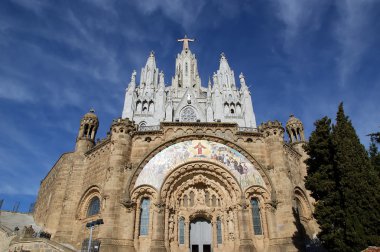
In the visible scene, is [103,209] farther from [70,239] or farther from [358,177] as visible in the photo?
[358,177]

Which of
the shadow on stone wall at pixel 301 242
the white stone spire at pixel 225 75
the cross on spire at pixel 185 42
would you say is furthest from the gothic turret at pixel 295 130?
the cross on spire at pixel 185 42

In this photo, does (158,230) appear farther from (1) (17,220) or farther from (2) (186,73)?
(2) (186,73)

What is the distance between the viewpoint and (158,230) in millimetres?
18922

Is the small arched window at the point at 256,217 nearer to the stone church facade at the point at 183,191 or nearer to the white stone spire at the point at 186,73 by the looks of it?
the stone church facade at the point at 183,191

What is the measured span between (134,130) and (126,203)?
611cm

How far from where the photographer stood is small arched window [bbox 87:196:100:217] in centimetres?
2160

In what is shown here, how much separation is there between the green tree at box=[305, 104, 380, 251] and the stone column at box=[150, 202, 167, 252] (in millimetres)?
10031

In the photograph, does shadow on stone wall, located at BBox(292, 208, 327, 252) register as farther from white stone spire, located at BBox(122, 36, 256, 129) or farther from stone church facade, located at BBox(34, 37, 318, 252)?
white stone spire, located at BBox(122, 36, 256, 129)

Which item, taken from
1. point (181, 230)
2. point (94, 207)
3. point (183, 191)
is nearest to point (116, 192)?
point (94, 207)

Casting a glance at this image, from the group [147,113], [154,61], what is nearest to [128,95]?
[147,113]

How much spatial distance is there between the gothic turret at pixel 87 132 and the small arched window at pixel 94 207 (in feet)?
17.1

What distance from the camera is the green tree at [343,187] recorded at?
12992mm

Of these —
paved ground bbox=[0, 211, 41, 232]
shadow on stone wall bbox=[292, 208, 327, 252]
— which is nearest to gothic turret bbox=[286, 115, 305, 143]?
shadow on stone wall bbox=[292, 208, 327, 252]

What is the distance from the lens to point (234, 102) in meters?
56.6
